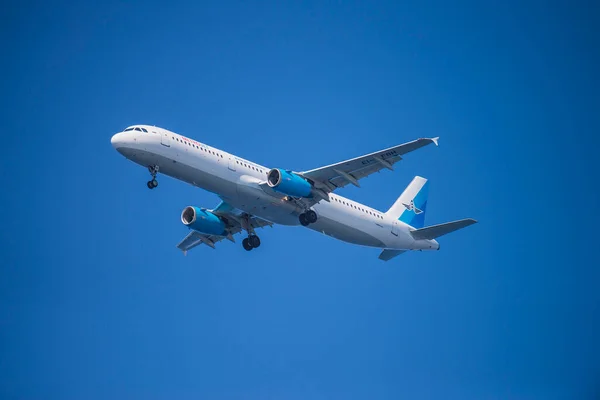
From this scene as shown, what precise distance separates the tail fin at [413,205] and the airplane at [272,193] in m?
0.11

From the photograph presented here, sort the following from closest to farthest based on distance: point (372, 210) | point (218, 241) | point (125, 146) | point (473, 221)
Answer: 1. point (125, 146)
2. point (473, 221)
3. point (372, 210)
4. point (218, 241)

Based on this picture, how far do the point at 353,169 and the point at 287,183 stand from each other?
3.83 metres

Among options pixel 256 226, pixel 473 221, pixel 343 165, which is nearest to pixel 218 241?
pixel 256 226

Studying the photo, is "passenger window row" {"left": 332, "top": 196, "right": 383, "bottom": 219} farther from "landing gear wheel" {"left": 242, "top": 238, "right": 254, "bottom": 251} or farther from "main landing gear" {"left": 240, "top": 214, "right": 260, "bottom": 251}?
"landing gear wheel" {"left": 242, "top": 238, "right": 254, "bottom": 251}

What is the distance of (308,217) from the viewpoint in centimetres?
4750

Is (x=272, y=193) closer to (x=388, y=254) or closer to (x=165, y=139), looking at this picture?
(x=165, y=139)

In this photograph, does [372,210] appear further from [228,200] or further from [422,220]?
[228,200]

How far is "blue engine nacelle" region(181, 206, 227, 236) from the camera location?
50.9 m

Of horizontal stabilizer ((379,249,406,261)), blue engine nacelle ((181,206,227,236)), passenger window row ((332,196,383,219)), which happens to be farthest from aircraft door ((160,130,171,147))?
horizontal stabilizer ((379,249,406,261))

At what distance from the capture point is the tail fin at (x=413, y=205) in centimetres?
5400

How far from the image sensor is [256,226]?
52.9m

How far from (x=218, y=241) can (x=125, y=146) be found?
12849 millimetres

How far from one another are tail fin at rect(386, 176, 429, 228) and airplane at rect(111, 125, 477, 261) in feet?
0.37

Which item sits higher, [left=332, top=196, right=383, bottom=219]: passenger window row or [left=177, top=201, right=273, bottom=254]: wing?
[left=332, top=196, right=383, bottom=219]: passenger window row
